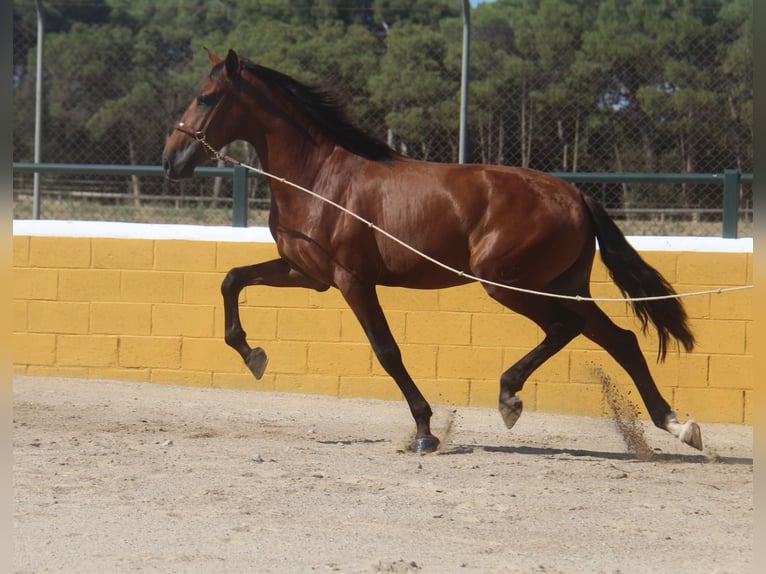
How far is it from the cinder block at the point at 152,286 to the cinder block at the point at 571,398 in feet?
8.69

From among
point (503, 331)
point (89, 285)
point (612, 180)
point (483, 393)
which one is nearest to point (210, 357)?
point (89, 285)

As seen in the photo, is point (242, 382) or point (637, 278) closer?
point (637, 278)

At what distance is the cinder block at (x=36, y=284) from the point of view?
8.35 metres

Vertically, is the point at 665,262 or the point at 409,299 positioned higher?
the point at 665,262

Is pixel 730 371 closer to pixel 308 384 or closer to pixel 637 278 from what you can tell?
pixel 637 278

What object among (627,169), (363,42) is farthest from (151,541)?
(363,42)

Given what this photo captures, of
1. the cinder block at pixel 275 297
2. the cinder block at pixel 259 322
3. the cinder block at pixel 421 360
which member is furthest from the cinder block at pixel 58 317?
the cinder block at pixel 421 360

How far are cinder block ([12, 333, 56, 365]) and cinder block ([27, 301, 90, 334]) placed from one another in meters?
0.05

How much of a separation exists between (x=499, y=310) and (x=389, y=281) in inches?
62.5

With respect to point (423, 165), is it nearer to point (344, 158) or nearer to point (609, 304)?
point (344, 158)

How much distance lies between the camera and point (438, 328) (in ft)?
25.9

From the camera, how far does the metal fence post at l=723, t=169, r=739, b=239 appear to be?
300 inches

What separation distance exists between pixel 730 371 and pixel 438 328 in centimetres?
195

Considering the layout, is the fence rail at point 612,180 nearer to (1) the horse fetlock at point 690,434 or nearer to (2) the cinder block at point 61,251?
(2) the cinder block at point 61,251
